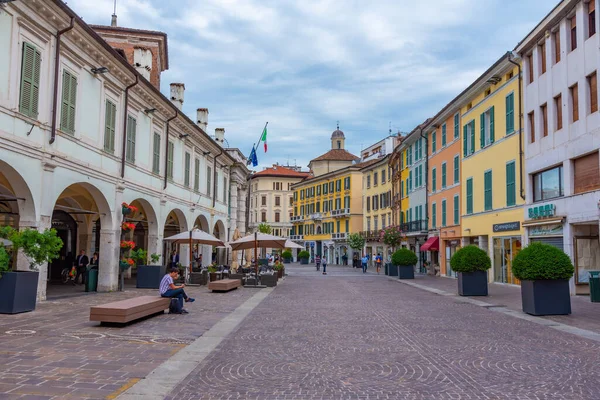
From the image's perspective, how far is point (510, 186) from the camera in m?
26.1

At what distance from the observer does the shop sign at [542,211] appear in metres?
21.8

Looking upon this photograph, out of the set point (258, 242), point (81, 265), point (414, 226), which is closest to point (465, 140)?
point (414, 226)

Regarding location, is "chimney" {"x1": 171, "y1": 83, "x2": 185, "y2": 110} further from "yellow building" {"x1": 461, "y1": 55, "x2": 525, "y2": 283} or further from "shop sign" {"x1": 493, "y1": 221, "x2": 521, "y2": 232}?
"shop sign" {"x1": 493, "y1": 221, "x2": 521, "y2": 232}

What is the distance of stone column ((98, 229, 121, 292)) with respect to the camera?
62.8 ft

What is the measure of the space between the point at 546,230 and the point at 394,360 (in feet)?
55.2

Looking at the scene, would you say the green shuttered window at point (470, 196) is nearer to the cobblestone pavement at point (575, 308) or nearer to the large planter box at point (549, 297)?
the cobblestone pavement at point (575, 308)

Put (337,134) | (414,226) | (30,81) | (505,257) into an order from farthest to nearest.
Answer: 1. (337,134)
2. (414,226)
3. (505,257)
4. (30,81)

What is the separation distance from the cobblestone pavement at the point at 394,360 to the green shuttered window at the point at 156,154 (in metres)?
12.4

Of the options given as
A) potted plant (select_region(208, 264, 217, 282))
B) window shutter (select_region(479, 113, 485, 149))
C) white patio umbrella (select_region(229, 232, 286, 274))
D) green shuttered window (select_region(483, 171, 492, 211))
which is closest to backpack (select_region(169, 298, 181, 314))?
white patio umbrella (select_region(229, 232, 286, 274))

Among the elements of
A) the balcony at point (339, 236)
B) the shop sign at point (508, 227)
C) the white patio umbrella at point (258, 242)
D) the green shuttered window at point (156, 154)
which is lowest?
the white patio umbrella at point (258, 242)

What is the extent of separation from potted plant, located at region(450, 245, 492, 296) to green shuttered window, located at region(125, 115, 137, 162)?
1287 cm

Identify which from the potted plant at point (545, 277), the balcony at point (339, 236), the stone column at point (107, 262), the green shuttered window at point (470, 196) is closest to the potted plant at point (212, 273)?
the stone column at point (107, 262)

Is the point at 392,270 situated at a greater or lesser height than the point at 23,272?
lesser

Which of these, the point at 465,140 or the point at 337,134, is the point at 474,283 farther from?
the point at 337,134
